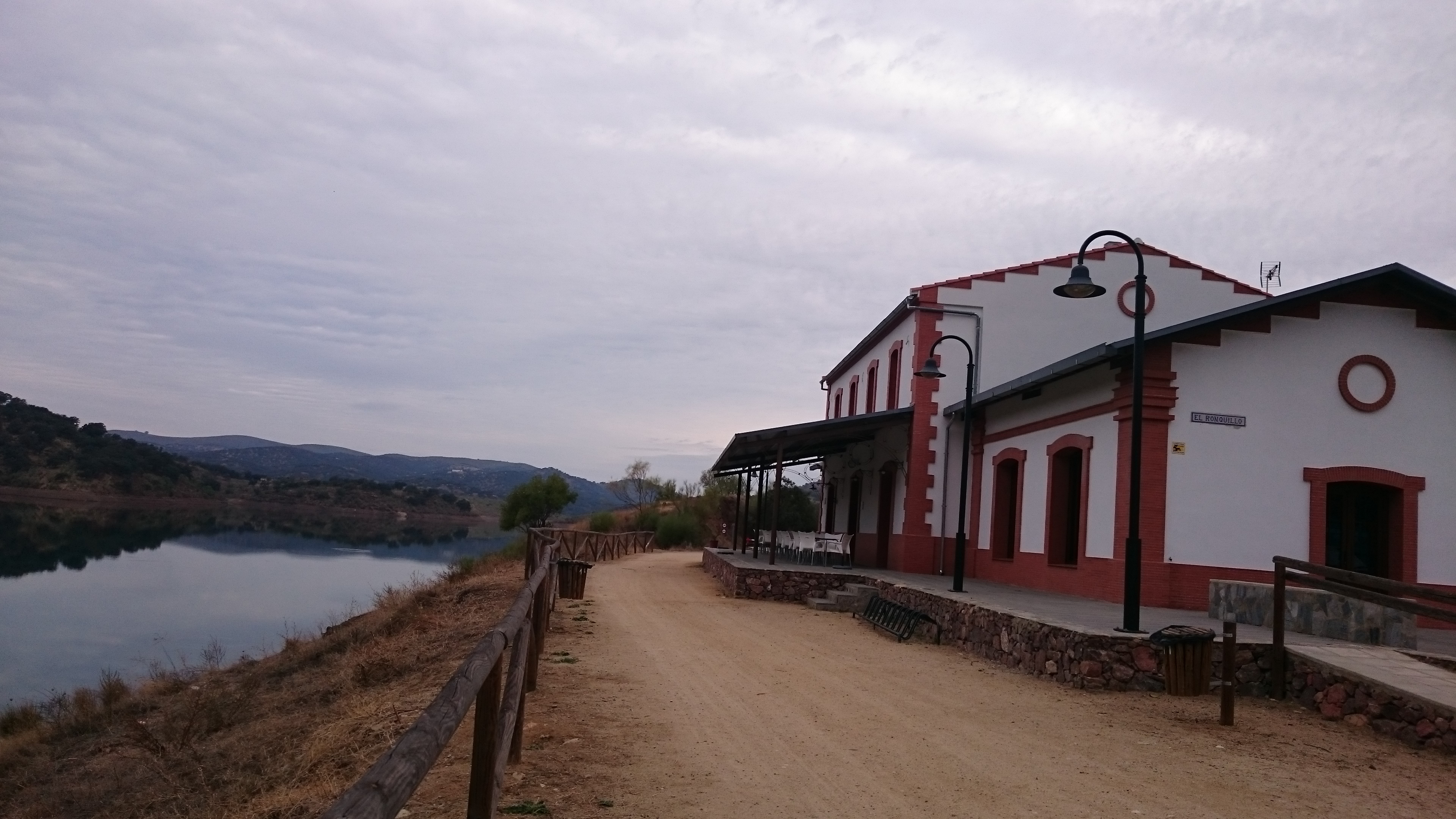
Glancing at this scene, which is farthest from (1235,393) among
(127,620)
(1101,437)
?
(127,620)

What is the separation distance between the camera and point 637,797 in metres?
4.91

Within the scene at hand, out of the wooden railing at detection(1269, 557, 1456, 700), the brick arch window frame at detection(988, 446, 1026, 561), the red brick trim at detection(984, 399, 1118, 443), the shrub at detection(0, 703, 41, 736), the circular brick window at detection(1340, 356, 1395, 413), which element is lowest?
the shrub at detection(0, 703, 41, 736)

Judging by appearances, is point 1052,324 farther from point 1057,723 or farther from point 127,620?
point 127,620

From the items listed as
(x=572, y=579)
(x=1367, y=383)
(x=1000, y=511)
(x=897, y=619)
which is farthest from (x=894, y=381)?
(x=1367, y=383)

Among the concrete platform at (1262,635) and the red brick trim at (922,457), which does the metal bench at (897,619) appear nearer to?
the concrete platform at (1262,635)

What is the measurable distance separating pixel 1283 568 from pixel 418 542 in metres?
47.7

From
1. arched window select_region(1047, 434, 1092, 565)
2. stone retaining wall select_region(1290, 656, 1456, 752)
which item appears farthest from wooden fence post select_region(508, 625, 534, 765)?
arched window select_region(1047, 434, 1092, 565)

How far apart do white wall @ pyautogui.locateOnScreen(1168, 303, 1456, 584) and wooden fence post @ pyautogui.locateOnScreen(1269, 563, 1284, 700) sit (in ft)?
13.5

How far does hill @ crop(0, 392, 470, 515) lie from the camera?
153 feet

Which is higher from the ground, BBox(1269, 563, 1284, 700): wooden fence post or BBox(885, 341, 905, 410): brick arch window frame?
BBox(885, 341, 905, 410): brick arch window frame

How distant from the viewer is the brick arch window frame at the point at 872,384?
75.7 feet

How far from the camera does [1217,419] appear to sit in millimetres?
12141

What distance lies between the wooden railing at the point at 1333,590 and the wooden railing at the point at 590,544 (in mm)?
17914

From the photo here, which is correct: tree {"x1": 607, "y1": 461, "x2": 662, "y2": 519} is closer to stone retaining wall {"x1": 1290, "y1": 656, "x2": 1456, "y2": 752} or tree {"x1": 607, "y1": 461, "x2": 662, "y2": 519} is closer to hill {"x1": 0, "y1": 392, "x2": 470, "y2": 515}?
hill {"x1": 0, "y1": 392, "x2": 470, "y2": 515}
